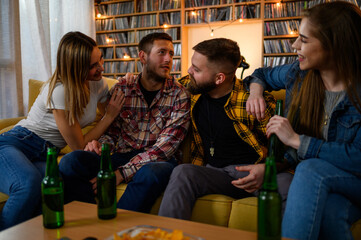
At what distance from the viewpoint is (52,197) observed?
35.6 inches

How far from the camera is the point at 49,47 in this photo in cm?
344

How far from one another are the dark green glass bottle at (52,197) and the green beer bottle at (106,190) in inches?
4.3

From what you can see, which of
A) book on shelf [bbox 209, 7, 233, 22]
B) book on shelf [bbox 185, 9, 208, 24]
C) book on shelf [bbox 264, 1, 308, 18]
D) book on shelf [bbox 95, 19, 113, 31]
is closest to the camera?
book on shelf [bbox 264, 1, 308, 18]

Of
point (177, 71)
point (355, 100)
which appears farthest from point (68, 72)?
point (177, 71)

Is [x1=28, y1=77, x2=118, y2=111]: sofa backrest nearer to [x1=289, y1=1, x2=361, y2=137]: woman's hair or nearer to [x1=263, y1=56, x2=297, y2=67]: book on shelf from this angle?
[x1=289, y1=1, x2=361, y2=137]: woman's hair

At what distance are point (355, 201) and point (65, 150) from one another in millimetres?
1676

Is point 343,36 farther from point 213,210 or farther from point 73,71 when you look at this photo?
point 73,71

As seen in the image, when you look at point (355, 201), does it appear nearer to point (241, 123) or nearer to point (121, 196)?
point (241, 123)

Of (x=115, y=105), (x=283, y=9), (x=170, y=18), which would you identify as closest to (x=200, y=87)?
(x=115, y=105)

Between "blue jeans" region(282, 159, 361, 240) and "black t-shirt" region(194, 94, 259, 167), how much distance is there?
505 mm

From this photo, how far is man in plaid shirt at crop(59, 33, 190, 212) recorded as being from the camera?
1.40 metres

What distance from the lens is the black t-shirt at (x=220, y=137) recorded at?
1.55 m

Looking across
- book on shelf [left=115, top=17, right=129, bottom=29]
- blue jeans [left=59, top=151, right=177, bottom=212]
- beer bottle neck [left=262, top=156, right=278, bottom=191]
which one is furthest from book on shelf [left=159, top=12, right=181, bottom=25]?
beer bottle neck [left=262, top=156, right=278, bottom=191]

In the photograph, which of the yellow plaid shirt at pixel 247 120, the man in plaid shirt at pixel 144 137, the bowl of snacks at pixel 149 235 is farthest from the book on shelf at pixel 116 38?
the bowl of snacks at pixel 149 235
